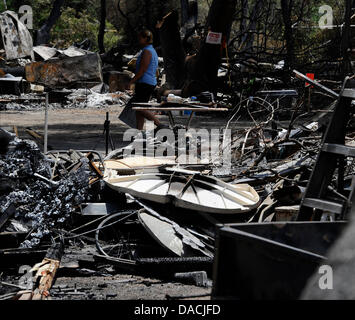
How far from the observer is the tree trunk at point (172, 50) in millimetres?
15633

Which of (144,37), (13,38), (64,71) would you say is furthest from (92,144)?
(13,38)

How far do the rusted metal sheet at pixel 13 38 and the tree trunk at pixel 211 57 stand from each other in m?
9.39

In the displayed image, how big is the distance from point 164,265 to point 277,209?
123 cm

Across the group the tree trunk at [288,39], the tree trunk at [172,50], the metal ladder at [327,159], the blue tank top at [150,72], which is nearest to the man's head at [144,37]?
the blue tank top at [150,72]

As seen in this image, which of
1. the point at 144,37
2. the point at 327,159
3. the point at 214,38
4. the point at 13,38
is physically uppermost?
the point at 144,37

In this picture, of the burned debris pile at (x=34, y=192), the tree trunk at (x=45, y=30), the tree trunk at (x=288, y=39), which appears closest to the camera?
the burned debris pile at (x=34, y=192)

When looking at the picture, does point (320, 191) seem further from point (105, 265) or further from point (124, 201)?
point (124, 201)

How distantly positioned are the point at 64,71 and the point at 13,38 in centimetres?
401

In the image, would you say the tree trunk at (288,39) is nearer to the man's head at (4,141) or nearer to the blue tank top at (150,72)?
the blue tank top at (150,72)

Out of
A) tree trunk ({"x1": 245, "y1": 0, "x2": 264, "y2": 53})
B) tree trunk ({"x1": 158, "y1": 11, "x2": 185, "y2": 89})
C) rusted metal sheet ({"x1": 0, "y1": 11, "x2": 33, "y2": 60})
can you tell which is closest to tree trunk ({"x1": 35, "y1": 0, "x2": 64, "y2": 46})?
rusted metal sheet ({"x1": 0, "y1": 11, "x2": 33, "y2": 60})

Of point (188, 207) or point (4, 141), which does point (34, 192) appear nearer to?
point (4, 141)

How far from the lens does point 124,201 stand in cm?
669

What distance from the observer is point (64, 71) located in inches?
818

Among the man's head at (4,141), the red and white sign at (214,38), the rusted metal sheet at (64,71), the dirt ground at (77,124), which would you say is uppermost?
the red and white sign at (214,38)
